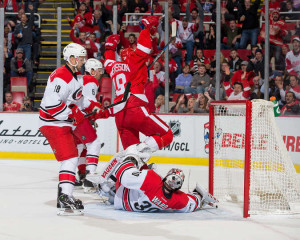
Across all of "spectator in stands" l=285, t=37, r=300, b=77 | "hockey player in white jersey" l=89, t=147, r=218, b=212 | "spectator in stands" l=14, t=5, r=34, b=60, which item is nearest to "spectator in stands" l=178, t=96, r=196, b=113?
"spectator in stands" l=285, t=37, r=300, b=77

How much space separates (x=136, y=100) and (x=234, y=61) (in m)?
3.78

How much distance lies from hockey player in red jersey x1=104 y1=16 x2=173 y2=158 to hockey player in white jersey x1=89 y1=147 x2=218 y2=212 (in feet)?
2.25

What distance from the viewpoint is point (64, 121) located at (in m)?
4.78

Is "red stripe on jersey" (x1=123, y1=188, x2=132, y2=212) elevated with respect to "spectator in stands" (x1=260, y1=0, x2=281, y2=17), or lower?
lower

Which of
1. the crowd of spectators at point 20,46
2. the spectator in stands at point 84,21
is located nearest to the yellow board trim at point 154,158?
the crowd of spectators at point 20,46

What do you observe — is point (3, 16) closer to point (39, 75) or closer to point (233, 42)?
point (39, 75)

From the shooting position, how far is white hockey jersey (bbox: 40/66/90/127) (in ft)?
15.4

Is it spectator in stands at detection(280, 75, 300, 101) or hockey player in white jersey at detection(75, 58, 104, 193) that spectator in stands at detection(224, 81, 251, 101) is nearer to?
spectator in stands at detection(280, 75, 300, 101)

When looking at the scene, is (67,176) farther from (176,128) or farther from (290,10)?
(290,10)

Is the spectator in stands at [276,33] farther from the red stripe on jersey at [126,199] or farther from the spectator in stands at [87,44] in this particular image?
the red stripe on jersey at [126,199]

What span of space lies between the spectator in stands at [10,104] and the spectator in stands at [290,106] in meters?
4.24

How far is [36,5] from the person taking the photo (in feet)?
37.1

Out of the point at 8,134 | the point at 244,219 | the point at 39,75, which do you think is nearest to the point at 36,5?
the point at 39,75

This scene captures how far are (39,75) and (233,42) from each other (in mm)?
3331
